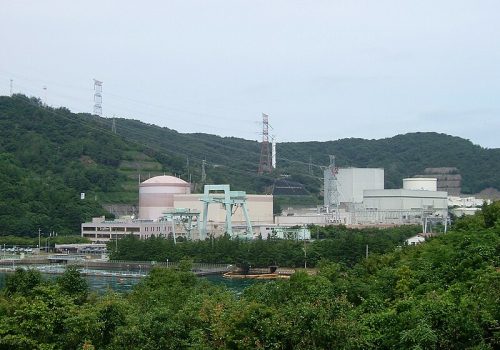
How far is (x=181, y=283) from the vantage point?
1795cm

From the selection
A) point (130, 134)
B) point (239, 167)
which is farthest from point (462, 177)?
point (130, 134)

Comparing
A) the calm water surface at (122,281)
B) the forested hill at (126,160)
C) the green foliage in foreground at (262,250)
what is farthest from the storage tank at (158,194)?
the calm water surface at (122,281)

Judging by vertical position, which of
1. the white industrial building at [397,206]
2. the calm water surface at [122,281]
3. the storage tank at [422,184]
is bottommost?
the calm water surface at [122,281]

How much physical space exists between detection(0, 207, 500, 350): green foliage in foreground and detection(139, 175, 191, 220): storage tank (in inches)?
1651

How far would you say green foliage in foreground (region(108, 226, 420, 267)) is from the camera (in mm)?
38000

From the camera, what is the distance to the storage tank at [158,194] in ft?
187

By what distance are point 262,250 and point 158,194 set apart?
1904 centimetres

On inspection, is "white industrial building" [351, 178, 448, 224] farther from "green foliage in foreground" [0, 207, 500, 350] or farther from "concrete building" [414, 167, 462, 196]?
"green foliage in foreground" [0, 207, 500, 350]

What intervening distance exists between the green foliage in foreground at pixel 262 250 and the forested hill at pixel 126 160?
1245cm

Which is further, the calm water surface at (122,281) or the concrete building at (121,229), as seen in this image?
the concrete building at (121,229)

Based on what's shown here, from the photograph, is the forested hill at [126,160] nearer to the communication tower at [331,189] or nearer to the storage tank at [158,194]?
the storage tank at [158,194]

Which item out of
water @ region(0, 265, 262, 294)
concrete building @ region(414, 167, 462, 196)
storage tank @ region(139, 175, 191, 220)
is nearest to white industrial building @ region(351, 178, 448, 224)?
storage tank @ region(139, 175, 191, 220)

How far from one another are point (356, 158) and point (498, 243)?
9691 cm

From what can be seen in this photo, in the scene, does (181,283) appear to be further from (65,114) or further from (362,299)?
(65,114)
